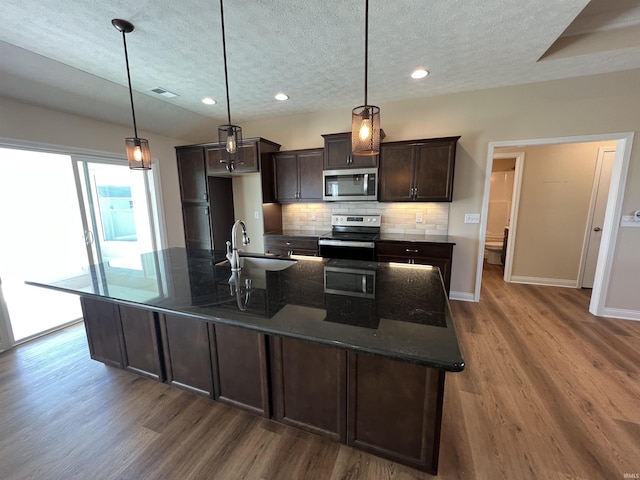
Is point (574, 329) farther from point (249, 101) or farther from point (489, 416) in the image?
point (249, 101)

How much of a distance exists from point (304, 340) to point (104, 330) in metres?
2.00

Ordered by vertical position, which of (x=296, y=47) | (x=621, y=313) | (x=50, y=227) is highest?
(x=296, y=47)

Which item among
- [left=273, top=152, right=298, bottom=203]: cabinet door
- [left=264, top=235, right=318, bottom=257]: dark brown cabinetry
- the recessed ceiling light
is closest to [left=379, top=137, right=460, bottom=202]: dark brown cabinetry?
the recessed ceiling light

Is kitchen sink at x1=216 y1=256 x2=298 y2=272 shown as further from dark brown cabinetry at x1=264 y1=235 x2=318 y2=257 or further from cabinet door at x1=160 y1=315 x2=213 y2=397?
dark brown cabinetry at x1=264 y1=235 x2=318 y2=257

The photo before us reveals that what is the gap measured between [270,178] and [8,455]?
340 centimetres

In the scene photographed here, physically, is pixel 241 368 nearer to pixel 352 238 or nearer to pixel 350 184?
pixel 352 238

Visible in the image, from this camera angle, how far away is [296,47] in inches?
85.7

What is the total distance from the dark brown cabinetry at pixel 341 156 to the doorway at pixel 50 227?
2.52 metres

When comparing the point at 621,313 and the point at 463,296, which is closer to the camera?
the point at 621,313

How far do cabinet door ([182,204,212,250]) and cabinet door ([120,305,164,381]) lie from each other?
2358 millimetres

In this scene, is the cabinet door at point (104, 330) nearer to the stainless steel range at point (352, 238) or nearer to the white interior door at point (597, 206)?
the stainless steel range at point (352, 238)

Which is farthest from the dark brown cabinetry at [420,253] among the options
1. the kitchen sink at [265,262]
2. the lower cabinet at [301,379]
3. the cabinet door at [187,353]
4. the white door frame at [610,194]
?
the cabinet door at [187,353]

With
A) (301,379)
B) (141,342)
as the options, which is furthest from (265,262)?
(301,379)

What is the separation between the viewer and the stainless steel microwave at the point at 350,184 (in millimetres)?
3391
